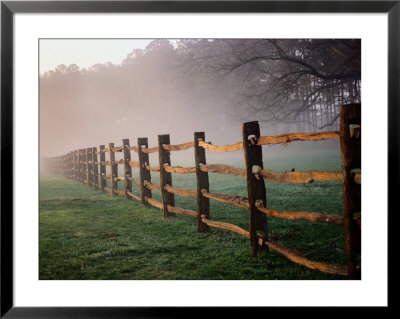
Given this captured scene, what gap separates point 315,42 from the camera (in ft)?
11.9

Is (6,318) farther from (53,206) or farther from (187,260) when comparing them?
(187,260)

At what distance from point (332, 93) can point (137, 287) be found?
350cm

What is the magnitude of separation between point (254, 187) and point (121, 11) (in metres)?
2.16

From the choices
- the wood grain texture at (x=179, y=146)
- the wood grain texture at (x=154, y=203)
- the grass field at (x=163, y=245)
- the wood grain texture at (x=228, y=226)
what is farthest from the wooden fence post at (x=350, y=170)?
the wood grain texture at (x=154, y=203)

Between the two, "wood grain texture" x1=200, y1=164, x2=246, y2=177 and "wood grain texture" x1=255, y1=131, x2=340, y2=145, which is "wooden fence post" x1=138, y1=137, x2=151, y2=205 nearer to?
"wood grain texture" x1=200, y1=164, x2=246, y2=177

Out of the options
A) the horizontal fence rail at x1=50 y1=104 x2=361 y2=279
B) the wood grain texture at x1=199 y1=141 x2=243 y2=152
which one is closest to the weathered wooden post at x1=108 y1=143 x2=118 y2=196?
the horizontal fence rail at x1=50 y1=104 x2=361 y2=279

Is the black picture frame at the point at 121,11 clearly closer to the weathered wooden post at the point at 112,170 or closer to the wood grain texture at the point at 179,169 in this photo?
the wood grain texture at the point at 179,169

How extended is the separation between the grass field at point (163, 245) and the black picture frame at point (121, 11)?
30 centimetres

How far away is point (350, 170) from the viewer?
2641 millimetres

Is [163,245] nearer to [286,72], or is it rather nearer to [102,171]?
[286,72]

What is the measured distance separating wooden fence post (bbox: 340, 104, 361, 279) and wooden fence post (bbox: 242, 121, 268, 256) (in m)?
1.11

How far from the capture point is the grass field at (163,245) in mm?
3295

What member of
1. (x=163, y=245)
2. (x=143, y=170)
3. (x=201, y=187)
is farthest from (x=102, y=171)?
(x=163, y=245)

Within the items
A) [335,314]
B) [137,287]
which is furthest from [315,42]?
[137,287]
